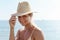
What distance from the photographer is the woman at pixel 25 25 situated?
7.68 feet

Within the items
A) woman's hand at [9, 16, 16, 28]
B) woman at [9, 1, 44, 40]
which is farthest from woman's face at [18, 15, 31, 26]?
woman's hand at [9, 16, 16, 28]

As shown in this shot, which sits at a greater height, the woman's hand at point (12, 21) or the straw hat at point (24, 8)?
the straw hat at point (24, 8)

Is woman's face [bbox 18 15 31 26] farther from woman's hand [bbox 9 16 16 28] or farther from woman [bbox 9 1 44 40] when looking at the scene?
woman's hand [bbox 9 16 16 28]

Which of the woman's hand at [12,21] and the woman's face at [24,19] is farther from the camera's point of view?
the woman's hand at [12,21]

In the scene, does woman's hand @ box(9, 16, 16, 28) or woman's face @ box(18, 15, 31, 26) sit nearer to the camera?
woman's face @ box(18, 15, 31, 26)

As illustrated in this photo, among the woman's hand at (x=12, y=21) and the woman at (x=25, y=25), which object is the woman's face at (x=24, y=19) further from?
the woman's hand at (x=12, y=21)

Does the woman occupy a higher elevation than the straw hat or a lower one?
lower

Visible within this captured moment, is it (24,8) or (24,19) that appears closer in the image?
(24,19)

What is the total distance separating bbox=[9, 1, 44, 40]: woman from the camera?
2340 mm

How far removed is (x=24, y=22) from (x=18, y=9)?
16 cm

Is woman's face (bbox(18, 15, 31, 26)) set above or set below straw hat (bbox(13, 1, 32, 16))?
below

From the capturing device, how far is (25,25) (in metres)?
2.42

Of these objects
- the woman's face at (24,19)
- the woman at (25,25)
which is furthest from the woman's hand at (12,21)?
the woman's face at (24,19)

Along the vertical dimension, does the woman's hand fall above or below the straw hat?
below
